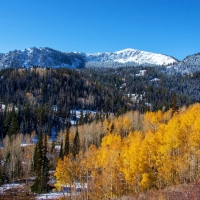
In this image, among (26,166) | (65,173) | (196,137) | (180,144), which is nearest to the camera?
(196,137)

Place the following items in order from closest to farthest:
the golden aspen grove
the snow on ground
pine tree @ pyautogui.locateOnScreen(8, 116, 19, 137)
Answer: the golden aspen grove, the snow on ground, pine tree @ pyautogui.locateOnScreen(8, 116, 19, 137)

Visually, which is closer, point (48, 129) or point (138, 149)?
point (138, 149)

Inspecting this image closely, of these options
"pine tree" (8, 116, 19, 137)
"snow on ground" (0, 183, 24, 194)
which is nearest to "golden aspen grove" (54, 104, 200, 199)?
"snow on ground" (0, 183, 24, 194)

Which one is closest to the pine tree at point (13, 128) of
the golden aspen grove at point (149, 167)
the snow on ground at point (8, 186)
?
the snow on ground at point (8, 186)

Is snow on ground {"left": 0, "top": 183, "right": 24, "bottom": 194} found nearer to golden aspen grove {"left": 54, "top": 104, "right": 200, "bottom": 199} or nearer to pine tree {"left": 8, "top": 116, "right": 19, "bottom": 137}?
golden aspen grove {"left": 54, "top": 104, "right": 200, "bottom": 199}

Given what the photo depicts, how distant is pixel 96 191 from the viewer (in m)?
47.3

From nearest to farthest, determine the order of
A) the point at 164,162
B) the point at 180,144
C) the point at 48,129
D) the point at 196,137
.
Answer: the point at 164,162
the point at 196,137
the point at 180,144
the point at 48,129

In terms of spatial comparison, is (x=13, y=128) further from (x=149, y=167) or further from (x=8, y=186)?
(x=149, y=167)

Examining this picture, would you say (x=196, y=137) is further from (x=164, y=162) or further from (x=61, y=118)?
(x=61, y=118)

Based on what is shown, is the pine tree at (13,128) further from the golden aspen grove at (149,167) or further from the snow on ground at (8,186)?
the golden aspen grove at (149,167)

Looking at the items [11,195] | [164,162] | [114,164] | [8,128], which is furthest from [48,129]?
[164,162]

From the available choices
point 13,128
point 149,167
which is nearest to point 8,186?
point 149,167

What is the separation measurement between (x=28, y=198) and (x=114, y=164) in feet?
84.3

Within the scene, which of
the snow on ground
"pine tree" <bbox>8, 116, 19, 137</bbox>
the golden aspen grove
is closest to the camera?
the golden aspen grove
